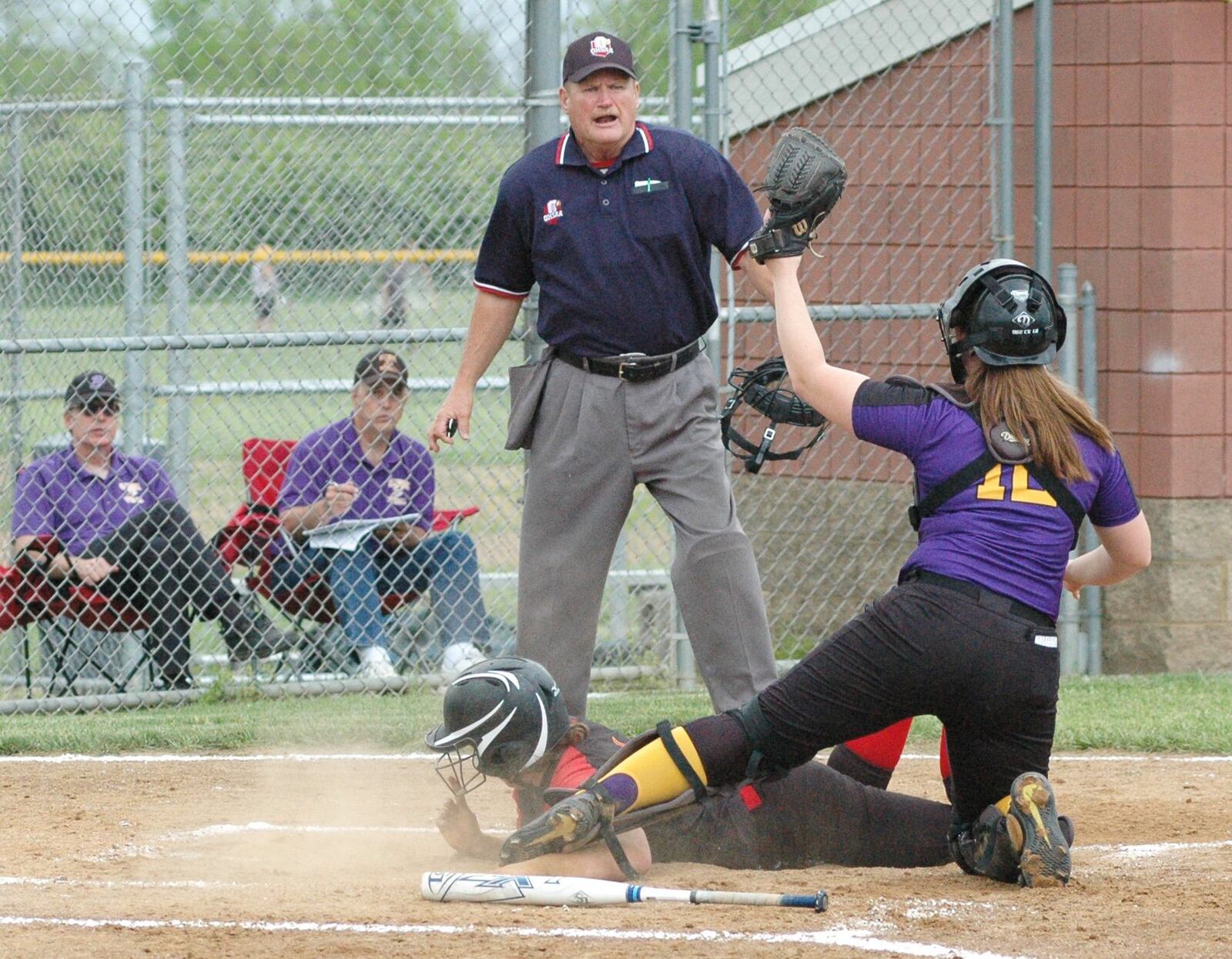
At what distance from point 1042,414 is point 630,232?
1510 millimetres

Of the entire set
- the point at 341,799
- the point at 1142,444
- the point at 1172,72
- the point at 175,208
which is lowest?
the point at 341,799

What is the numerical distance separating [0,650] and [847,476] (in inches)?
160

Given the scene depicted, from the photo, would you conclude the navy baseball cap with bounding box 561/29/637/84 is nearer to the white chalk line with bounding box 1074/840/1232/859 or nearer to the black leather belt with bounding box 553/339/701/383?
the black leather belt with bounding box 553/339/701/383

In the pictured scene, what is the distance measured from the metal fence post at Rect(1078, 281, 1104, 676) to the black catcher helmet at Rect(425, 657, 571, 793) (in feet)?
13.3

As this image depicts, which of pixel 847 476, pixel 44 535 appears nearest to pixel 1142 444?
pixel 847 476

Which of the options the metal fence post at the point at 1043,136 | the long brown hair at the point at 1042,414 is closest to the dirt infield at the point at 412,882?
the long brown hair at the point at 1042,414

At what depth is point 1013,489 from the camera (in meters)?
4.25

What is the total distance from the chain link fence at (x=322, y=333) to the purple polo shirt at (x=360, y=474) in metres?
0.02

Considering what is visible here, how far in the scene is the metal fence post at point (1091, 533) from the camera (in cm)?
796

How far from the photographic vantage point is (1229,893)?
4211 millimetres

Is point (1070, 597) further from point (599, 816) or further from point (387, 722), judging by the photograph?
point (599, 816)

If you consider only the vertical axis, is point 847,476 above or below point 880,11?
below

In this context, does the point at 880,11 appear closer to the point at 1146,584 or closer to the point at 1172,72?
the point at 1172,72

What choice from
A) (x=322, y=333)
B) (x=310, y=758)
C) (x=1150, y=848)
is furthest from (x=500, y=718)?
(x=322, y=333)
